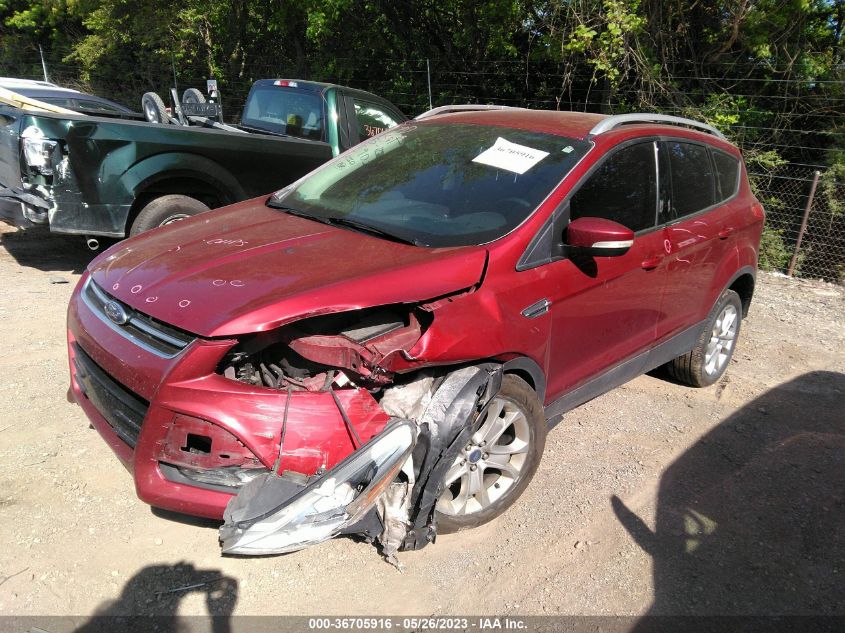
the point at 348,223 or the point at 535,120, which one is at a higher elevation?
the point at 535,120

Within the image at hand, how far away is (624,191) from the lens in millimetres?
3514

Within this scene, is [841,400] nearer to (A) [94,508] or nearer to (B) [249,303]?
(B) [249,303]

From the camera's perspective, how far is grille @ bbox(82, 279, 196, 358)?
7.93ft

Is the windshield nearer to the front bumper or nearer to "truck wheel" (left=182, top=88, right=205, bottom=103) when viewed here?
the front bumper

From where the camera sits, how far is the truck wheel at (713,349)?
4.52 metres

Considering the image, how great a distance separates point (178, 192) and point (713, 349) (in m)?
4.55

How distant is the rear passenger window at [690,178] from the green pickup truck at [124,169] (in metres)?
3.55

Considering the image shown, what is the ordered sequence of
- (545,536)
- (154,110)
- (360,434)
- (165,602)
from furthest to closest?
(154,110) → (545,536) → (165,602) → (360,434)

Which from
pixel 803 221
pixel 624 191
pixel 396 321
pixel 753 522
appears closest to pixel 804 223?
pixel 803 221

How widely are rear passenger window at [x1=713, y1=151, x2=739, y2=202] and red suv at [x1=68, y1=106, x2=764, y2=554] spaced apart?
1.20 feet

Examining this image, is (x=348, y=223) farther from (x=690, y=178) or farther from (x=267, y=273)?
(x=690, y=178)

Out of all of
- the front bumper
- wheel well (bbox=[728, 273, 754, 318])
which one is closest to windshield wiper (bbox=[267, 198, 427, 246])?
the front bumper

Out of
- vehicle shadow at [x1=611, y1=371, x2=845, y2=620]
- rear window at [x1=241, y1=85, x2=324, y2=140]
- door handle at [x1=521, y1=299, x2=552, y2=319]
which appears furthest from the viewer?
rear window at [x1=241, y1=85, x2=324, y2=140]

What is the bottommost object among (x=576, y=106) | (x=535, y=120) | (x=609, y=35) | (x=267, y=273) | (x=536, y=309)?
(x=536, y=309)
